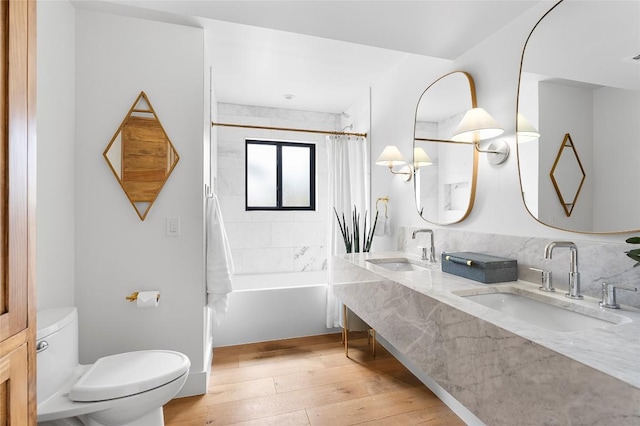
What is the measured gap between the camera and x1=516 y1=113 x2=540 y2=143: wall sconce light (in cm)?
139

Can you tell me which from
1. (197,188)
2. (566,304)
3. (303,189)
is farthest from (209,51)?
(566,304)

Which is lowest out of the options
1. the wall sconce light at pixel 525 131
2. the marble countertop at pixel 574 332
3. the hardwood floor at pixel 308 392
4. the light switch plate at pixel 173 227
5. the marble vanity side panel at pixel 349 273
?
the hardwood floor at pixel 308 392

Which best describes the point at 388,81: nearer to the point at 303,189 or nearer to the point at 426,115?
the point at 426,115

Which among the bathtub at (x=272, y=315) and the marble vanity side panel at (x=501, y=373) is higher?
the marble vanity side panel at (x=501, y=373)

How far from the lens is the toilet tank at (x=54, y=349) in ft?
4.33

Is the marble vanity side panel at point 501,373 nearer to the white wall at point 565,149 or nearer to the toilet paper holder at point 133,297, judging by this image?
the white wall at point 565,149

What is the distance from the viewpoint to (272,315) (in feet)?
9.13

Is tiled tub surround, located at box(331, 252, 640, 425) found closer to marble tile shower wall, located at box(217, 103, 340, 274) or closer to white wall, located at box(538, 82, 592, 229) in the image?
white wall, located at box(538, 82, 592, 229)

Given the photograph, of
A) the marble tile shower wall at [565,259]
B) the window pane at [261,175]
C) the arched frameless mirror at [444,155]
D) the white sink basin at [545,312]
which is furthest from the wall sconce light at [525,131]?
the window pane at [261,175]

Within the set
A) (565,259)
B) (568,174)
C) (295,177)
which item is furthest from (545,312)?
(295,177)

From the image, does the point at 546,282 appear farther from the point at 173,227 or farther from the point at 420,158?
the point at 173,227

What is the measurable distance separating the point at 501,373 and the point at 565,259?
0.70m

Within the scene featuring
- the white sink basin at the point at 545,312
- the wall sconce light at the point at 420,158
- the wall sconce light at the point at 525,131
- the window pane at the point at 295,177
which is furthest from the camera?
the window pane at the point at 295,177

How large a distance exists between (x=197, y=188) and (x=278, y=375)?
1.46 m
